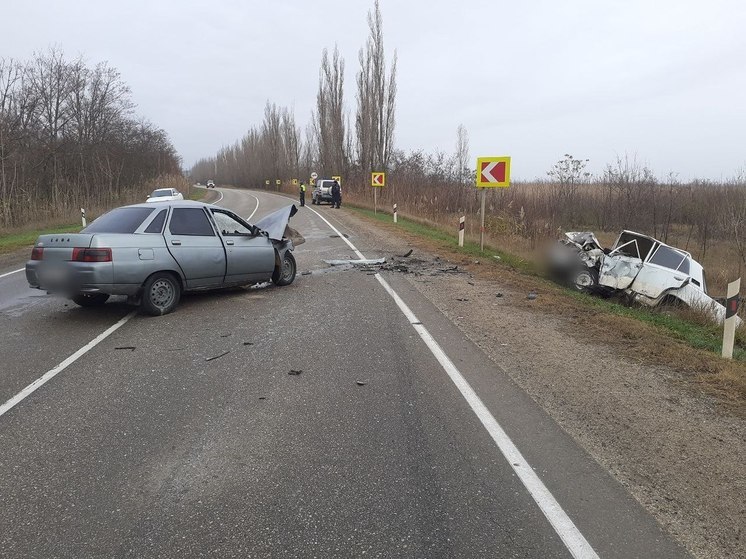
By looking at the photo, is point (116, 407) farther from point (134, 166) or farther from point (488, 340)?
point (134, 166)

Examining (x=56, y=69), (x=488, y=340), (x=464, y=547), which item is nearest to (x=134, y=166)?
(x=56, y=69)

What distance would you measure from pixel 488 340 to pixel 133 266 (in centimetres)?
490

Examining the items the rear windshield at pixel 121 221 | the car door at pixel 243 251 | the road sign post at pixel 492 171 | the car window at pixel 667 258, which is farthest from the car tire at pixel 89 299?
the car window at pixel 667 258

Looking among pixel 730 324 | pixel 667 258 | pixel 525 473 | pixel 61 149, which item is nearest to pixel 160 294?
pixel 525 473

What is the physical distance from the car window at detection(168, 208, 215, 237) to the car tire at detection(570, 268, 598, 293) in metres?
8.58

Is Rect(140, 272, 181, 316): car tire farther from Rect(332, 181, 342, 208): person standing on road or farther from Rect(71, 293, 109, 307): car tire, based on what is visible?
Rect(332, 181, 342, 208): person standing on road

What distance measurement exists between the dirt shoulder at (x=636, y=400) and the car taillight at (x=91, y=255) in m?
4.91

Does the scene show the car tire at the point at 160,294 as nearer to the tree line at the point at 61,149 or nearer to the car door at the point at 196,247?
the car door at the point at 196,247

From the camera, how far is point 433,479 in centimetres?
346

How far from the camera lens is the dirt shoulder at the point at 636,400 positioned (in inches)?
128

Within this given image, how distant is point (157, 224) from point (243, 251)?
1.64 m

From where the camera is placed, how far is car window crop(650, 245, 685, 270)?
1155cm

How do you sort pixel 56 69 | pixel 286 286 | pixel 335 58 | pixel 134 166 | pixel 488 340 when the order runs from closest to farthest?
1. pixel 488 340
2. pixel 286 286
3. pixel 56 69
4. pixel 134 166
5. pixel 335 58

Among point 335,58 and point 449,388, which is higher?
point 335,58
